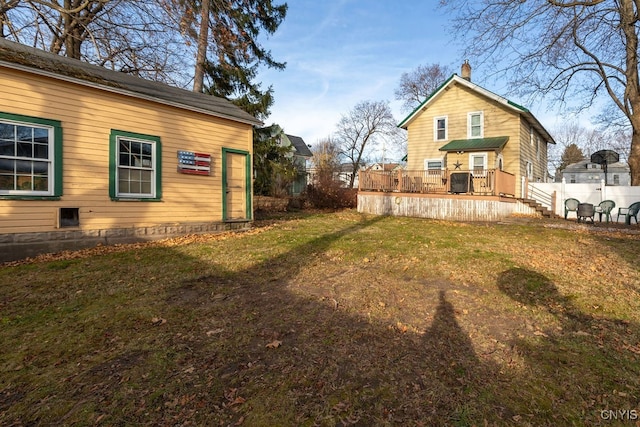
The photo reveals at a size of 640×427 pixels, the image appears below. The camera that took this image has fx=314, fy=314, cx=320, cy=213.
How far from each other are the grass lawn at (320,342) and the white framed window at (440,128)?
14.2m

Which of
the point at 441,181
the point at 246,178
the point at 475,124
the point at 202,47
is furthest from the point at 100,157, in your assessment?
the point at 475,124

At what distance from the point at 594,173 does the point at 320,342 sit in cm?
5691

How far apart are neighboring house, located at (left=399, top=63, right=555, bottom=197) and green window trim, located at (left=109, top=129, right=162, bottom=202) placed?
11.5 m

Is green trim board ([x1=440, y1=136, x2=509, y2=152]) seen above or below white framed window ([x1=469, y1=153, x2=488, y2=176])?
above

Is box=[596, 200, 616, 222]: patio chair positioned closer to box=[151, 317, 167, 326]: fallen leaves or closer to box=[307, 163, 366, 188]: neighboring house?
box=[307, 163, 366, 188]: neighboring house

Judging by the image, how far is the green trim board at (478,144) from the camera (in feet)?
54.2

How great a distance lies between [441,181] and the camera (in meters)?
14.5

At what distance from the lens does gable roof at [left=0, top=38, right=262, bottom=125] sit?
6.52 m

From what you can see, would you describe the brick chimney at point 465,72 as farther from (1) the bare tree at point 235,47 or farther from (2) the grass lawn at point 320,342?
(2) the grass lawn at point 320,342

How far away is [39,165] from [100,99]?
2027 mm

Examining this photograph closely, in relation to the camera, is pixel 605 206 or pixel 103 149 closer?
pixel 103 149

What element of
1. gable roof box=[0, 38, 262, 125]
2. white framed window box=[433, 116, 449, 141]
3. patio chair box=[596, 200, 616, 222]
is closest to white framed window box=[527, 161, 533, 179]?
white framed window box=[433, 116, 449, 141]

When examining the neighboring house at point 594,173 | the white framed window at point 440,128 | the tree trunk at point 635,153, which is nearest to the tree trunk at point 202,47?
the white framed window at point 440,128

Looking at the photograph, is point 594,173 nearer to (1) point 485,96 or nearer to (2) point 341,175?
(2) point 341,175
